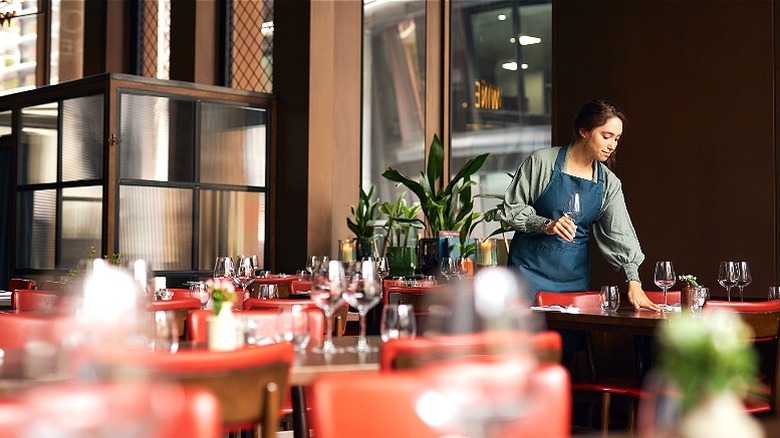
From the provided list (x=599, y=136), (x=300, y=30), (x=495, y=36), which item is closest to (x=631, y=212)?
(x=599, y=136)

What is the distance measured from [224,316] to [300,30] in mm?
6246

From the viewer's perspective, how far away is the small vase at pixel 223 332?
8.72ft

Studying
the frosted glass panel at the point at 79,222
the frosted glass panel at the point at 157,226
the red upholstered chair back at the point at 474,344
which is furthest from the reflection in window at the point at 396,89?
the red upholstered chair back at the point at 474,344

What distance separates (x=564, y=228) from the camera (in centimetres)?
419

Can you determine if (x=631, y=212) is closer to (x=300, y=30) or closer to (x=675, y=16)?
(x=675, y=16)

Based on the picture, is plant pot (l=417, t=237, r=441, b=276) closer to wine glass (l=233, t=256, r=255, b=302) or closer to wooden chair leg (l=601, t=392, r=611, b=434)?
wine glass (l=233, t=256, r=255, b=302)

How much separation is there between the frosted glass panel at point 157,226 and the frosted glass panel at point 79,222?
0.21 m

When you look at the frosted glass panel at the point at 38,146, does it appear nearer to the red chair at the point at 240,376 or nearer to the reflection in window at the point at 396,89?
the reflection in window at the point at 396,89

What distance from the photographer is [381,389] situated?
1.71m

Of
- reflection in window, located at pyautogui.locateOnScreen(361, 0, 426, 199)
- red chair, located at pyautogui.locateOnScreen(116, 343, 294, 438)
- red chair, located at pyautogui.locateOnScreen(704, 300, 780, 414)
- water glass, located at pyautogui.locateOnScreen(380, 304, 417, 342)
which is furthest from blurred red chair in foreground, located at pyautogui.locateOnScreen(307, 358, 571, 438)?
reflection in window, located at pyautogui.locateOnScreen(361, 0, 426, 199)

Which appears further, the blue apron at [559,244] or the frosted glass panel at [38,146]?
the frosted glass panel at [38,146]

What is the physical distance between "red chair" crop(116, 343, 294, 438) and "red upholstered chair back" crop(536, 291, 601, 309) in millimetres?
2263

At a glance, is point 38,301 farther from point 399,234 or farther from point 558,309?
point 399,234

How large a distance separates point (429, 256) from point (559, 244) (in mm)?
2862
